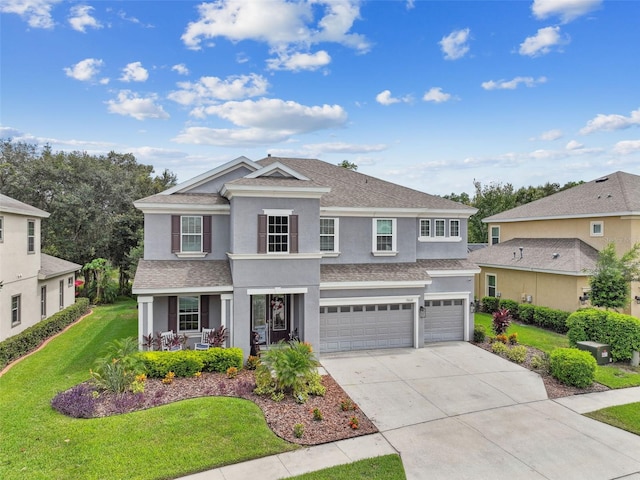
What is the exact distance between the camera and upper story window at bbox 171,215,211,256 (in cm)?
1477

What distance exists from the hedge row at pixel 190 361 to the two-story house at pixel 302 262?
33.5 inches

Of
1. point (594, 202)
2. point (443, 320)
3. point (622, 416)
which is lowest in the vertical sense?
point (622, 416)

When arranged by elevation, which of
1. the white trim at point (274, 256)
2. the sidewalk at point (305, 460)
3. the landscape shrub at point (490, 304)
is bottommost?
the sidewalk at point (305, 460)

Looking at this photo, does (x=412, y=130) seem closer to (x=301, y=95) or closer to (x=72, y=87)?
(x=301, y=95)

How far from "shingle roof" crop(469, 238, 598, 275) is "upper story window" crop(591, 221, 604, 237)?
2.49 feet

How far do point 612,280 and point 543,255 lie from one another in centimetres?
584

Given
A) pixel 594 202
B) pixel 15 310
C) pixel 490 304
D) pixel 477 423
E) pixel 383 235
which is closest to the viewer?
pixel 477 423

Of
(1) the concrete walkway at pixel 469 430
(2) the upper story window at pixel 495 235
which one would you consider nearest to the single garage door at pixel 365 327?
(1) the concrete walkway at pixel 469 430

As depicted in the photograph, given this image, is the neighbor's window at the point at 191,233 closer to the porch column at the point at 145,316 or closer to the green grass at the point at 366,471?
the porch column at the point at 145,316

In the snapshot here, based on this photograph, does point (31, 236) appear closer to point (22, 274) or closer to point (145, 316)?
point (22, 274)

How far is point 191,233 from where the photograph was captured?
14945 millimetres

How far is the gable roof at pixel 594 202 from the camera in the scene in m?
20.1

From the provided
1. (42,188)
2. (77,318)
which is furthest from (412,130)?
(42,188)

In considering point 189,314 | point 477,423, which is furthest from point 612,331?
point 189,314
